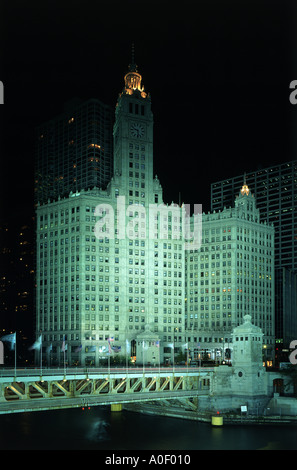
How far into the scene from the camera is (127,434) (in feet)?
321

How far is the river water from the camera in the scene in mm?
89250

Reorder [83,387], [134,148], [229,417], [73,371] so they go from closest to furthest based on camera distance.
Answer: [83,387] → [73,371] → [229,417] → [134,148]

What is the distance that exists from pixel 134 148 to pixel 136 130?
5624 millimetres

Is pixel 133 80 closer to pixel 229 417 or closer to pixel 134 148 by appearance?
pixel 134 148

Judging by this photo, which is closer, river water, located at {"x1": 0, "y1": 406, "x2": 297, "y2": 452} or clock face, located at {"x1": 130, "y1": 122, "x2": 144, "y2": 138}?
river water, located at {"x1": 0, "y1": 406, "x2": 297, "y2": 452}

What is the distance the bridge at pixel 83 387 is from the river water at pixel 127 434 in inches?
210

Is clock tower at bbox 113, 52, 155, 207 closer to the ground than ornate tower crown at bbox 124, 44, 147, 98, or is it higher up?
closer to the ground

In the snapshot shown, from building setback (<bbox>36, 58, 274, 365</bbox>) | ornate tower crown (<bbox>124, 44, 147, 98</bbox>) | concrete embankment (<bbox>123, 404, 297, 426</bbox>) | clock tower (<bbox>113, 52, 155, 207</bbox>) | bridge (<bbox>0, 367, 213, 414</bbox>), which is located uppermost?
ornate tower crown (<bbox>124, 44, 147, 98</bbox>)

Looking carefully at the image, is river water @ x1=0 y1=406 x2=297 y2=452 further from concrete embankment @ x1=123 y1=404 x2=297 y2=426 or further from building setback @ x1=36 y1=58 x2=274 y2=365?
building setback @ x1=36 y1=58 x2=274 y2=365

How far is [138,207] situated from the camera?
174 metres

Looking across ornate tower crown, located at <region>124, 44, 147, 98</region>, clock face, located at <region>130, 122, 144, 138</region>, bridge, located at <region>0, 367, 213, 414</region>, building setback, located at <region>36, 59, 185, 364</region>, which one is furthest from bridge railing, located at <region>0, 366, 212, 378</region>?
ornate tower crown, located at <region>124, 44, 147, 98</region>

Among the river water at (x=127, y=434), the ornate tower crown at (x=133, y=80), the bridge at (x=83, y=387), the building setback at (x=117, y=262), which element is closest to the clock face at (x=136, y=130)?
the building setback at (x=117, y=262)

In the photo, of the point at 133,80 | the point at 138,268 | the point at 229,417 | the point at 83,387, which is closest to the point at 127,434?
the point at 83,387

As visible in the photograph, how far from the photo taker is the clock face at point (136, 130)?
584 ft
